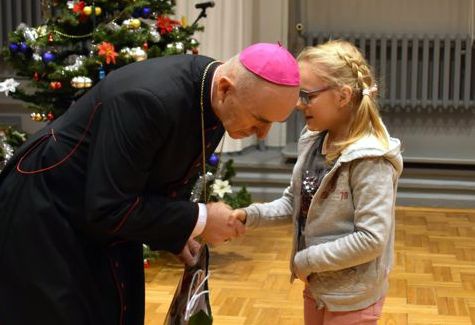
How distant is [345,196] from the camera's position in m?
2.03

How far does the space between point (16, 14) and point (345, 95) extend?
5794mm

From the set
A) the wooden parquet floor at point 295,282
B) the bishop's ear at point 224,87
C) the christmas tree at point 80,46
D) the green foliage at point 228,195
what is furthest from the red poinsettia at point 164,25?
the bishop's ear at point 224,87

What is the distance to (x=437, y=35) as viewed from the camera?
268 inches

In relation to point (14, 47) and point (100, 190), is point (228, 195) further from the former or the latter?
point (100, 190)

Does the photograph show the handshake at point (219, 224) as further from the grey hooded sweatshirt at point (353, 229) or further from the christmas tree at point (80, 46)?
the christmas tree at point (80, 46)

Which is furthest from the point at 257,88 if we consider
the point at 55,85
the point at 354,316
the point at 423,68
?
the point at 423,68

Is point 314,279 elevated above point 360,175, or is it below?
below

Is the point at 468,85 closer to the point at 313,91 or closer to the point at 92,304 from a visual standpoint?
the point at 313,91

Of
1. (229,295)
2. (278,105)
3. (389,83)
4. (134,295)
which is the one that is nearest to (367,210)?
(278,105)

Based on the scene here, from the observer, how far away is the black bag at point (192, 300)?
6.18 feet

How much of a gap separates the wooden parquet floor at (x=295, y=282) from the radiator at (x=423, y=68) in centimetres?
157

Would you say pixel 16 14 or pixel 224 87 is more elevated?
pixel 224 87

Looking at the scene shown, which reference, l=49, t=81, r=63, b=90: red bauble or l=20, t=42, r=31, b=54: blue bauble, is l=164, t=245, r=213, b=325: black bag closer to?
l=49, t=81, r=63, b=90: red bauble

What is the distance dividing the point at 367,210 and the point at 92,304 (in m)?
0.70
